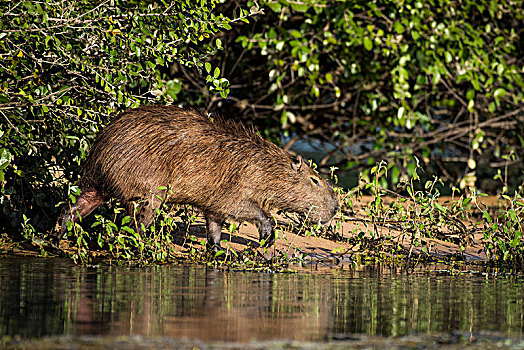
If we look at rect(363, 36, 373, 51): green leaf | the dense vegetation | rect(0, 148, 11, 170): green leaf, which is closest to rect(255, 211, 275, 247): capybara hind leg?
the dense vegetation

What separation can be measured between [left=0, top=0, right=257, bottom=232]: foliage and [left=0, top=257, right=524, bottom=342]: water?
1.19 m

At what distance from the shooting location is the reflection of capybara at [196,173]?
6.33m

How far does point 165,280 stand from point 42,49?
2327mm

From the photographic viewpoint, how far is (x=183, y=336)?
10.0 ft

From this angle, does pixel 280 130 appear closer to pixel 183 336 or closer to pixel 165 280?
pixel 165 280

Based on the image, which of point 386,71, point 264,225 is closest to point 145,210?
point 264,225

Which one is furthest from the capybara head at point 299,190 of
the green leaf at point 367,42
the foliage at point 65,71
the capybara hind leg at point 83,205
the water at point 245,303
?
the green leaf at point 367,42

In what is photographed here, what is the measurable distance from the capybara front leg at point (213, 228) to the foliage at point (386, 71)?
268cm

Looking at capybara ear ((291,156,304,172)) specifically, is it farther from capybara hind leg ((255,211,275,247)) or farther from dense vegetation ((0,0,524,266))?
capybara hind leg ((255,211,275,247))

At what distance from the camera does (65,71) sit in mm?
6539

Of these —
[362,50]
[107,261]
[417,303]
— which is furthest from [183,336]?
[362,50]

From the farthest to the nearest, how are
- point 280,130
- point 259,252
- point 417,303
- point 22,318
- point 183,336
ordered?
point 280,130 → point 259,252 → point 417,303 → point 22,318 → point 183,336

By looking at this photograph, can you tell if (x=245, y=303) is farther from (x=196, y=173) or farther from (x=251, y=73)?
(x=251, y=73)

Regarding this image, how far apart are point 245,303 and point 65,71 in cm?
328
